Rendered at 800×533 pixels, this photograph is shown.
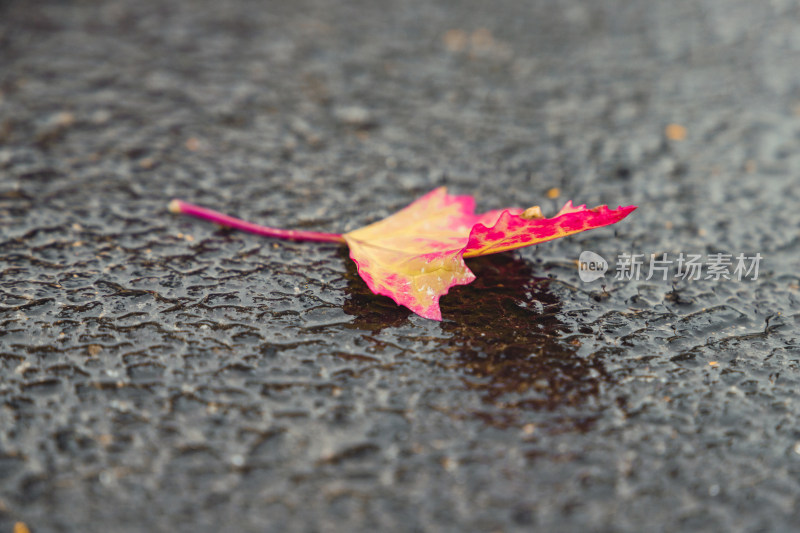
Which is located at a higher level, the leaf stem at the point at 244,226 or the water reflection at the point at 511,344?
the leaf stem at the point at 244,226

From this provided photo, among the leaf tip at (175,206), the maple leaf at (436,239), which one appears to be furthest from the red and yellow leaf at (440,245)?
the leaf tip at (175,206)

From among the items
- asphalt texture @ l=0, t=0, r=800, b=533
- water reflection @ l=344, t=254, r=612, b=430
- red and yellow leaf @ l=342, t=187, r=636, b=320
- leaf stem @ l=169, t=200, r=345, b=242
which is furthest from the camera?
leaf stem @ l=169, t=200, r=345, b=242

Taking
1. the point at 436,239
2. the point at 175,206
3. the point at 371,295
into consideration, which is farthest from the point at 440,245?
the point at 175,206

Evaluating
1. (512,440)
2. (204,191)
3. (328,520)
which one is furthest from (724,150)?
(328,520)

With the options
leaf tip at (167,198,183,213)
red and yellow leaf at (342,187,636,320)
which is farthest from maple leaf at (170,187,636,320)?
leaf tip at (167,198,183,213)

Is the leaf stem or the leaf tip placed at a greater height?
the leaf tip

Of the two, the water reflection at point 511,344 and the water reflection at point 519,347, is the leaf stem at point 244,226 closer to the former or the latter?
the water reflection at point 511,344

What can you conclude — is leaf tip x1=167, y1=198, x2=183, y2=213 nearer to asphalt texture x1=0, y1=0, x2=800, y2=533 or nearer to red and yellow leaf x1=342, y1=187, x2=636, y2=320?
asphalt texture x1=0, y1=0, x2=800, y2=533

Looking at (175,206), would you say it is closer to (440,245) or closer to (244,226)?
(244,226)
